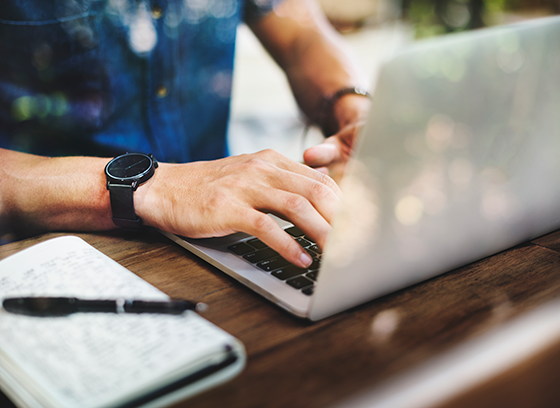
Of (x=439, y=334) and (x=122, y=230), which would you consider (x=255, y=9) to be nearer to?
(x=122, y=230)

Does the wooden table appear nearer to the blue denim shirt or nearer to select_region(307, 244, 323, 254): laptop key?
select_region(307, 244, 323, 254): laptop key

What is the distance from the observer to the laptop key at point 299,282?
44 centimetres

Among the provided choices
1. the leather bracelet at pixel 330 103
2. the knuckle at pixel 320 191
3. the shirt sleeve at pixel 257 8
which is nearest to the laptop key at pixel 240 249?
the knuckle at pixel 320 191

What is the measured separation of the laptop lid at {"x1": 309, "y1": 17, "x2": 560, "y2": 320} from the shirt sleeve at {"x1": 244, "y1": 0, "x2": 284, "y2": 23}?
0.95 metres

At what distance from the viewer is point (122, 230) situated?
62cm

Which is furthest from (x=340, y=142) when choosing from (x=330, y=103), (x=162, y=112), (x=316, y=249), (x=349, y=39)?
(x=349, y=39)

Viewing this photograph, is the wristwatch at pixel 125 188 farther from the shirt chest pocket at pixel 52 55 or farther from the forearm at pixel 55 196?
the shirt chest pocket at pixel 52 55

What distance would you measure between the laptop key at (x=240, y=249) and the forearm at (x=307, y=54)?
0.61 metres

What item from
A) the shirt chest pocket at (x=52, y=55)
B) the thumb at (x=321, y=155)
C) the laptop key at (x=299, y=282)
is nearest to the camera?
the laptop key at (x=299, y=282)

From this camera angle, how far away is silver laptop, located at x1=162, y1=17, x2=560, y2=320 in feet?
1.04

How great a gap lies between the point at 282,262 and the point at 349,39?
441 centimetres

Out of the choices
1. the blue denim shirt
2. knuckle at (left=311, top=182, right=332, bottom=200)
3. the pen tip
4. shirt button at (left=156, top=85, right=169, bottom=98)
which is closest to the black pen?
the pen tip

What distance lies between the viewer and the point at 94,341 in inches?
13.8

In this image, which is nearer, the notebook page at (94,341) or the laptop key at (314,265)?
the notebook page at (94,341)
